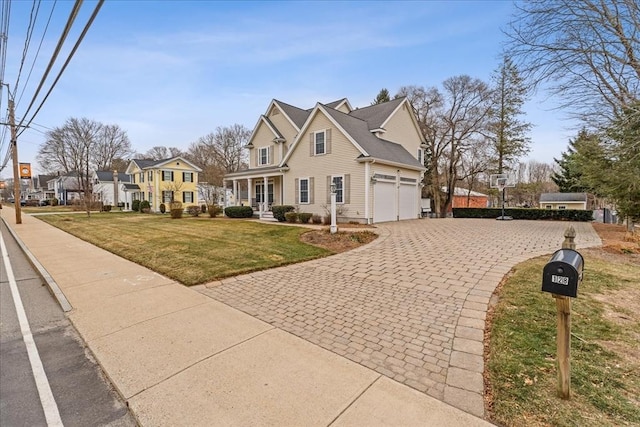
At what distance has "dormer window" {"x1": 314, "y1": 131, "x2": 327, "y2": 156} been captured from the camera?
16.6 metres

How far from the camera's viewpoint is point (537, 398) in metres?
2.40

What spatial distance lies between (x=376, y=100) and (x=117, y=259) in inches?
1324

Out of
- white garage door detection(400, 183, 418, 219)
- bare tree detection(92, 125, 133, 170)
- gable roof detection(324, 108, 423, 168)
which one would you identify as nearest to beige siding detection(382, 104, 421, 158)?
gable roof detection(324, 108, 423, 168)

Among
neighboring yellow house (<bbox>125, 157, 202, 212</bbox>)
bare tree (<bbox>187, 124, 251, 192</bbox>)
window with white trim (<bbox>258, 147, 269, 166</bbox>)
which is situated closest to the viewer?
window with white trim (<bbox>258, 147, 269, 166</bbox>)

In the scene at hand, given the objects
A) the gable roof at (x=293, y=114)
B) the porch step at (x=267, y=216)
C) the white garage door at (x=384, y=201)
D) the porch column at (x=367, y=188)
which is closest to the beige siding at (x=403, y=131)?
the white garage door at (x=384, y=201)

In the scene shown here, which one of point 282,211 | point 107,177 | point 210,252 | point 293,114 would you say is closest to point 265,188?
point 282,211

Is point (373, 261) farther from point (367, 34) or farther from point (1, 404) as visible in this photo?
point (367, 34)

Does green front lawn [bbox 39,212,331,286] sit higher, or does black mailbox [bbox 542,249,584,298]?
black mailbox [bbox 542,249,584,298]

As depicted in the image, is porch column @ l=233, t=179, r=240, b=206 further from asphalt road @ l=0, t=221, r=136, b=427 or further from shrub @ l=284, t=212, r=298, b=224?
asphalt road @ l=0, t=221, r=136, b=427

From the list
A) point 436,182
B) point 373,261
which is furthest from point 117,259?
point 436,182

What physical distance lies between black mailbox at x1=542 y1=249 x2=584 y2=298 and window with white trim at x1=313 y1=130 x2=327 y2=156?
14.9 metres

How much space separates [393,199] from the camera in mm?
17031

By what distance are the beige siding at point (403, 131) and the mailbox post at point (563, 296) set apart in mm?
18012

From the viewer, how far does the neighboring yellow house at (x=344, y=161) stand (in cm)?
1544
